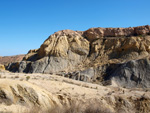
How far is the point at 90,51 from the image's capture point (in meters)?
43.1

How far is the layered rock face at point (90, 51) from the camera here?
35188mm

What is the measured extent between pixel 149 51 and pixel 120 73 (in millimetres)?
11782

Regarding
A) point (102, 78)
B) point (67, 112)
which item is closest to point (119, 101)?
point (67, 112)

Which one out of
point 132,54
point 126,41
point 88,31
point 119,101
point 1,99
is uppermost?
point 88,31

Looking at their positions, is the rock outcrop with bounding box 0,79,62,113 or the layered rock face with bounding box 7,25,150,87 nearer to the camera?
the rock outcrop with bounding box 0,79,62,113

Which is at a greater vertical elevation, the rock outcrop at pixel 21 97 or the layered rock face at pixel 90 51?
the layered rock face at pixel 90 51

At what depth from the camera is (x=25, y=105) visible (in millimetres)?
7109

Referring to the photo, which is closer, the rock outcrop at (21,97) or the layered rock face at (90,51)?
the rock outcrop at (21,97)

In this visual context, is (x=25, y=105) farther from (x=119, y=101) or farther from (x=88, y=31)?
(x=88, y=31)

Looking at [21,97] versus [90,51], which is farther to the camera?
[90,51]

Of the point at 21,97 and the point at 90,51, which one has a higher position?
the point at 90,51

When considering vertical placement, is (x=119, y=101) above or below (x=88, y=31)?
below

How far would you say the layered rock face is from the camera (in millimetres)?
35188

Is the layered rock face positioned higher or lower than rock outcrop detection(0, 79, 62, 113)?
higher
